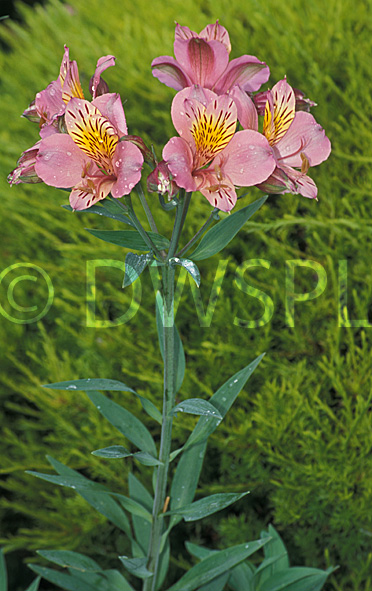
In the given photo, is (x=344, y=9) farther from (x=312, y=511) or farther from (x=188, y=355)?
(x=312, y=511)

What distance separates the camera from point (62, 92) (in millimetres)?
603

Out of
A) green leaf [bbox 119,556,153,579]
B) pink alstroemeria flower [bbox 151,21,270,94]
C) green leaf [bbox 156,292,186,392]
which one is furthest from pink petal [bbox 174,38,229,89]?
green leaf [bbox 119,556,153,579]

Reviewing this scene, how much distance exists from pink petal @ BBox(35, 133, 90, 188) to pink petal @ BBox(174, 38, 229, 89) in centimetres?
14

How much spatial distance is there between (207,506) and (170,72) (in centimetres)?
52

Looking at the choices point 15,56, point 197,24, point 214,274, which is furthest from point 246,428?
point 15,56

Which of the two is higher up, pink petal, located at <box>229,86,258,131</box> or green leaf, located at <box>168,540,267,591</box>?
pink petal, located at <box>229,86,258,131</box>

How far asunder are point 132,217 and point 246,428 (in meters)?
0.56

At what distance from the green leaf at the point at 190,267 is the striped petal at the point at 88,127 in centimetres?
13

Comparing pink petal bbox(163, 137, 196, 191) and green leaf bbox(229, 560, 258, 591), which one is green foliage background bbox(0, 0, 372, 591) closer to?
green leaf bbox(229, 560, 258, 591)

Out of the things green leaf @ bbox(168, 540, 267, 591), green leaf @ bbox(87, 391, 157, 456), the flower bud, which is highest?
the flower bud

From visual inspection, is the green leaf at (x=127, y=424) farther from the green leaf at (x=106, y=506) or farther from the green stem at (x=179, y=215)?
the green stem at (x=179, y=215)

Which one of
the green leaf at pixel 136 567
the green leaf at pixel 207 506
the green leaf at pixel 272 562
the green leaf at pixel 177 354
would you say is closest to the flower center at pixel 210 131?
the green leaf at pixel 177 354

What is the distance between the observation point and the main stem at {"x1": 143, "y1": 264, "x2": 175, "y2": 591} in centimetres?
66

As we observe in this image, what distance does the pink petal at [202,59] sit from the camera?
57 centimetres
